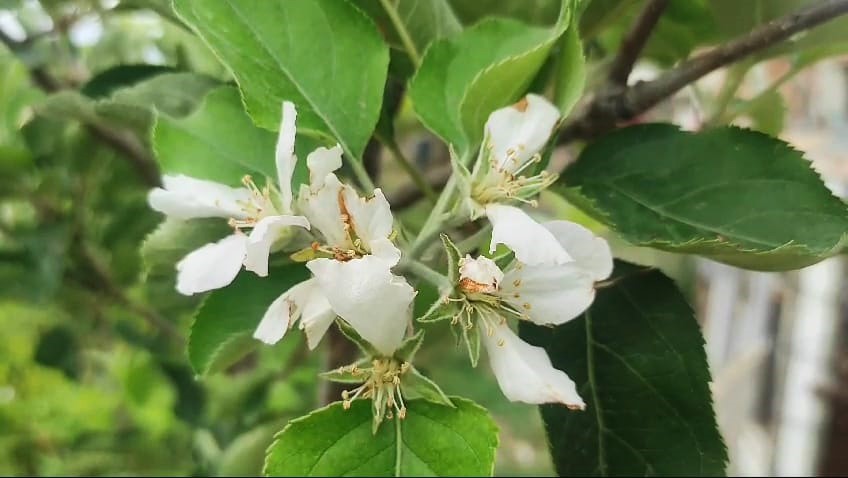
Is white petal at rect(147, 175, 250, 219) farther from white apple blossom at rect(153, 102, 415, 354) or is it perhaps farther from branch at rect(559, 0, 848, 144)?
branch at rect(559, 0, 848, 144)

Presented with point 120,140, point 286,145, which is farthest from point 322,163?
point 120,140

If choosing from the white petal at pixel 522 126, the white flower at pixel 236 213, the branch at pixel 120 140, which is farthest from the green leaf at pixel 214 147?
the branch at pixel 120 140

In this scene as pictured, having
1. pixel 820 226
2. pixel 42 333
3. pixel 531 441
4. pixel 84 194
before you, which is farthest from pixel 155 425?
pixel 820 226

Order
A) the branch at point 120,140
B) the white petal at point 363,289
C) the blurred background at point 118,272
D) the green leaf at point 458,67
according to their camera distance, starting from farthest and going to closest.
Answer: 1. the branch at point 120,140
2. the blurred background at point 118,272
3. the green leaf at point 458,67
4. the white petal at point 363,289

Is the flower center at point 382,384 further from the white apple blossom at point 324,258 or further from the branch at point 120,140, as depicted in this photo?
the branch at point 120,140

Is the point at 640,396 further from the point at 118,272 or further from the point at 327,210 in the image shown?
the point at 118,272

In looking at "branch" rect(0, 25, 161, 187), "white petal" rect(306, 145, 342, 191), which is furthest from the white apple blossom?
"branch" rect(0, 25, 161, 187)
